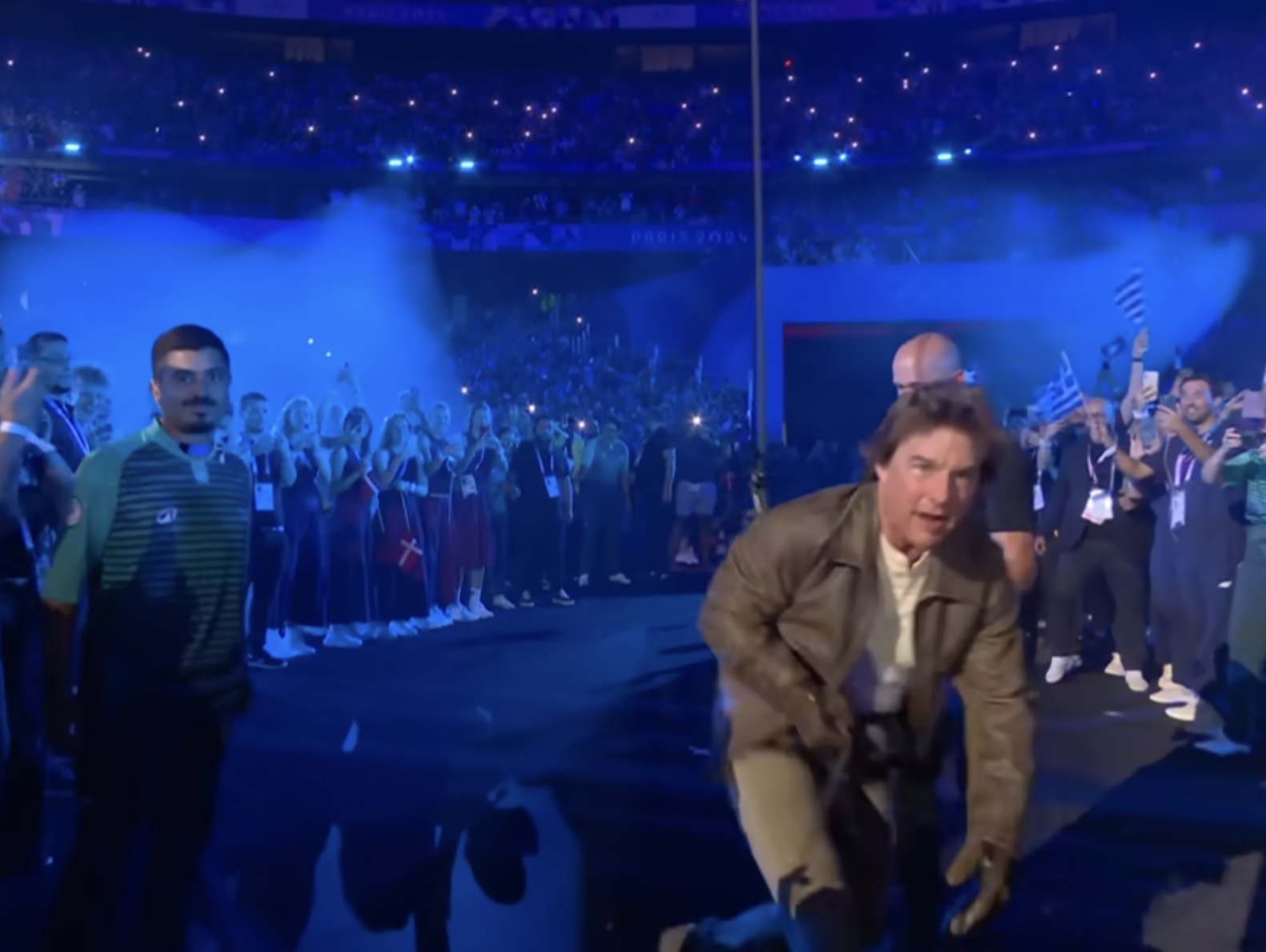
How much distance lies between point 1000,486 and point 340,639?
610cm

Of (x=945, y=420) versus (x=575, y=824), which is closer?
(x=945, y=420)

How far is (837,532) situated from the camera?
2289 mm

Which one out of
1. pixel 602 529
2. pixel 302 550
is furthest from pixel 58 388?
pixel 602 529

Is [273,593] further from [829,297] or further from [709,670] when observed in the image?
[829,297]

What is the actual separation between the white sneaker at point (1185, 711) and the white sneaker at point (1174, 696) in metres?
0.03

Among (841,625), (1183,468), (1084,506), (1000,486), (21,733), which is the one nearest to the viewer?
(841,625)

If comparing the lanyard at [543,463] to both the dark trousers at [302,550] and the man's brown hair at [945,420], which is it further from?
the man's brown hair at [945,420]

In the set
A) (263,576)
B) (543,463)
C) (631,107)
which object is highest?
(631,107)

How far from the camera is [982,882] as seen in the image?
2180 mm

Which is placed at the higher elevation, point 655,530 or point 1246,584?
point 1246,584

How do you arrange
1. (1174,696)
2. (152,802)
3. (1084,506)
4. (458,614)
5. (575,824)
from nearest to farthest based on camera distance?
(152,802) → (575,824) → (1174,696) → (1084,506) → (458,614)

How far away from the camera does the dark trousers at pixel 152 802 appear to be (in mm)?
2871

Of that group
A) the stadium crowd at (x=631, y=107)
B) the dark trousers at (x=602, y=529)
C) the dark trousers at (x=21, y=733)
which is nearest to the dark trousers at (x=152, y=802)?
the dark trousers at (x=21, y=733)

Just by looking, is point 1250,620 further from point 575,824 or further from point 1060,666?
point 575,824
